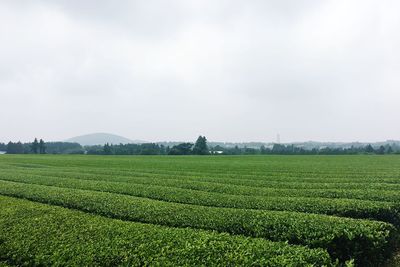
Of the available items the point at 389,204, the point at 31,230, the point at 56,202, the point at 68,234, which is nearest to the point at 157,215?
the point at 68,234

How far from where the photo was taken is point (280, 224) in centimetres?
1070

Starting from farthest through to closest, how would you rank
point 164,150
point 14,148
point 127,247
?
point 14,148 → point 164,150 → point 127,247

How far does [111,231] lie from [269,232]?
192 inches

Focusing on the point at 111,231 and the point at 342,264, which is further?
the point at 111,231

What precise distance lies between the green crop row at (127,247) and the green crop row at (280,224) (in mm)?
1368

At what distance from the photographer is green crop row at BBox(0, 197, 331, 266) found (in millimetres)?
7566

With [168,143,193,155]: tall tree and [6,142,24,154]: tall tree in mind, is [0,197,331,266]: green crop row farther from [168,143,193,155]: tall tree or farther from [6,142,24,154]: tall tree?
[6,142,24,154]: tall tree

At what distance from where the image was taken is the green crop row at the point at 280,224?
30.9ft

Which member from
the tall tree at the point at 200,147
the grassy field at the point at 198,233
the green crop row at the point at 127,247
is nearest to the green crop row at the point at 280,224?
the grassy field at the point at 198,233

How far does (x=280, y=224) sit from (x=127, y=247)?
4.94 metres

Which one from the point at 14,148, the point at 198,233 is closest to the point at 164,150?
the point at 14,148

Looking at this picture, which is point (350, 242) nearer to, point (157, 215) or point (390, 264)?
point (390, 264)

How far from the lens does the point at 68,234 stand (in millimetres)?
9969

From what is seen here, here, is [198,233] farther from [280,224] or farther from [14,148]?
[14,148]
